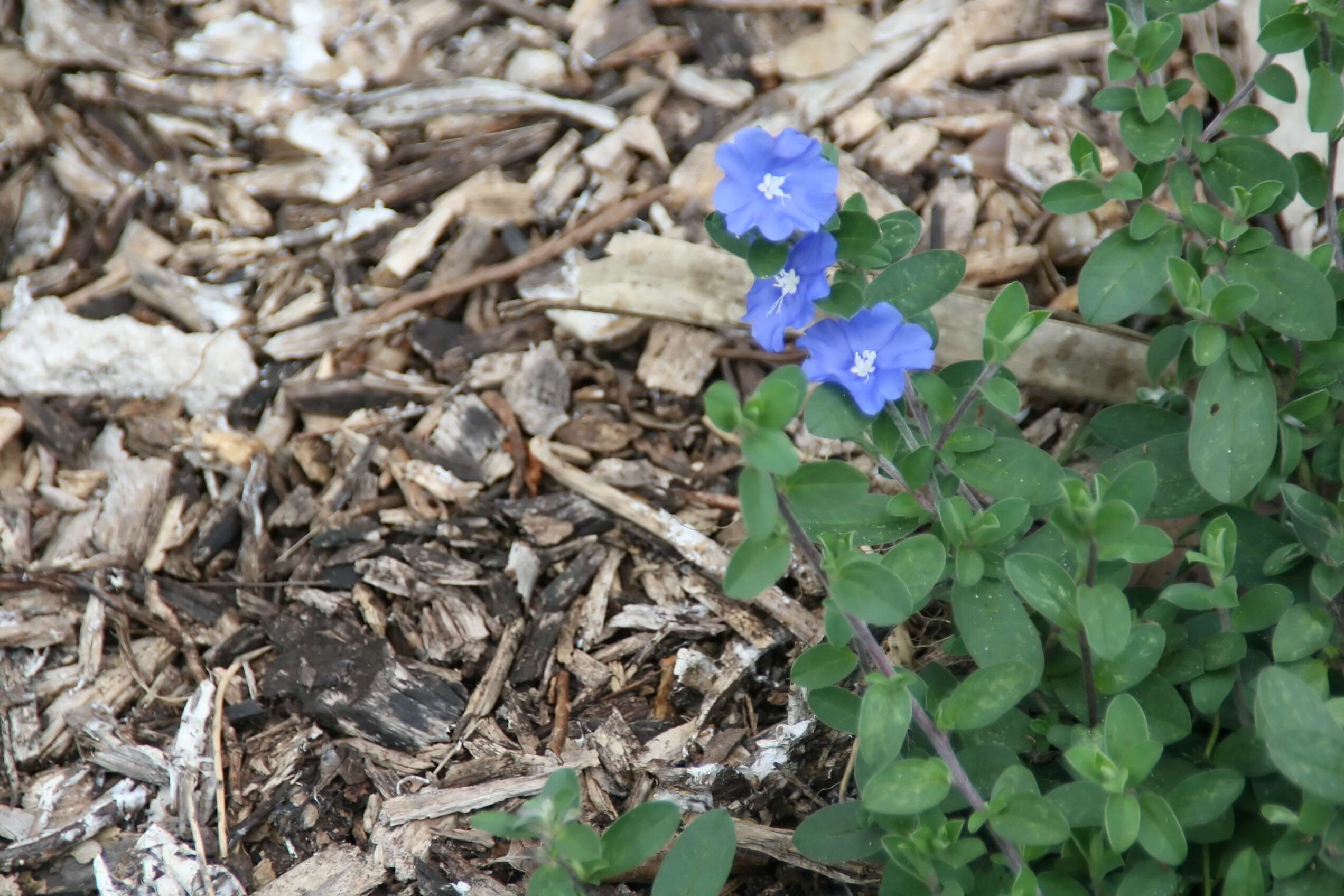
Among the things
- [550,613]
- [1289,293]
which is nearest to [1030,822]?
[1289,293]

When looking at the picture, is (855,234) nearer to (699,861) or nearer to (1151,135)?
(1151,135)

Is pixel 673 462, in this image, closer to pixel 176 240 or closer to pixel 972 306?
pixel 972 306

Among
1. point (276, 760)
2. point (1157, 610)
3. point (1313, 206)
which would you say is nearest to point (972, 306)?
point (1313, 206)

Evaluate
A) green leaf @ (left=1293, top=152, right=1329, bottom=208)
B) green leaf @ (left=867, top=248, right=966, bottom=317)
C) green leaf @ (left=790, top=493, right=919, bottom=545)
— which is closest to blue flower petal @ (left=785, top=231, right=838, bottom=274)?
green leaf @ (left=867, top=248, right=966, bottom=317)

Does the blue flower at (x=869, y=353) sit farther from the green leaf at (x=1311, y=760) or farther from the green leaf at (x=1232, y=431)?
the green leaf at (x=1311, y=760)

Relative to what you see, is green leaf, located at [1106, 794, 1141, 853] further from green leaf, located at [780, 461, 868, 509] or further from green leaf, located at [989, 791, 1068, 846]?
green leaf, located at [780, 461, 868, 509]
